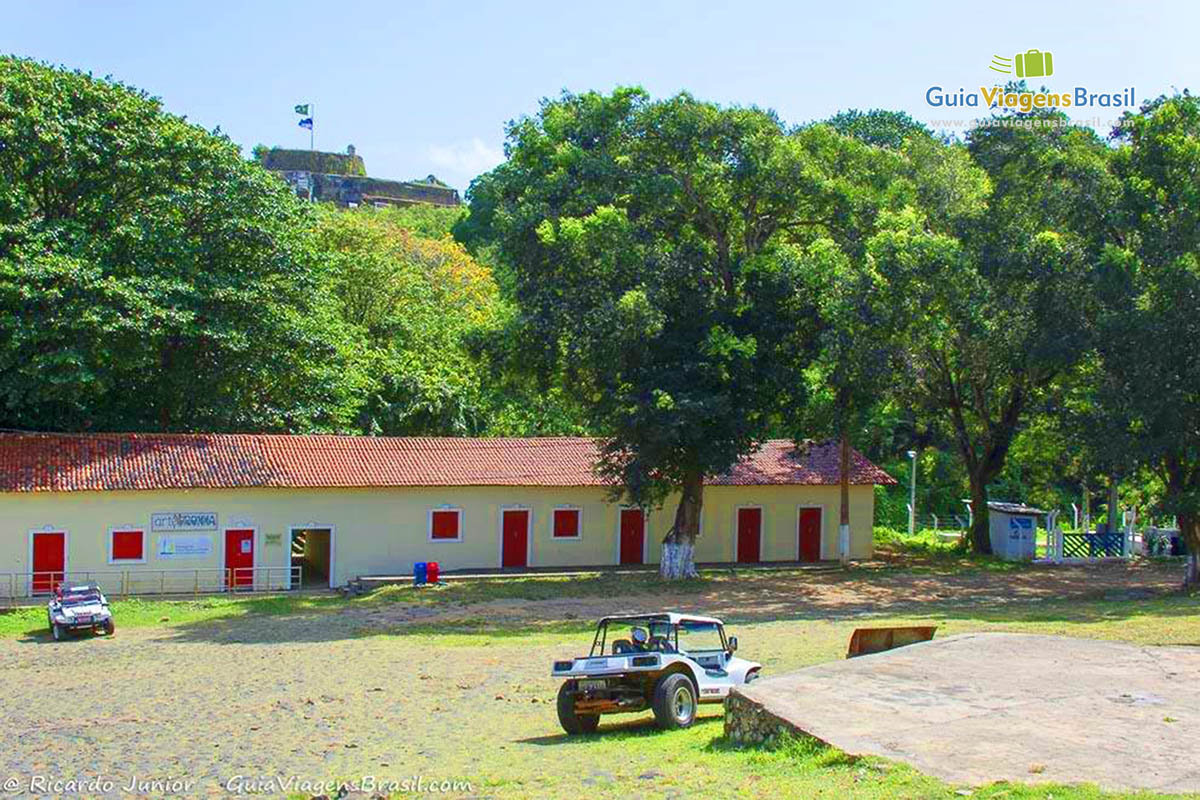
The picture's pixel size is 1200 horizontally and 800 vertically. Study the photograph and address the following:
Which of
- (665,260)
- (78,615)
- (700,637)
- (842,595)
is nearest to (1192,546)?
(842,595)

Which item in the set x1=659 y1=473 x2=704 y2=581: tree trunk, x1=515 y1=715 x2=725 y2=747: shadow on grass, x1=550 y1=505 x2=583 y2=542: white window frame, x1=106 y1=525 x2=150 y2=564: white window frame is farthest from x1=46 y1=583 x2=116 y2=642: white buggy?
x1=515 y1=715 x2=725 y2=747: shadow on grass

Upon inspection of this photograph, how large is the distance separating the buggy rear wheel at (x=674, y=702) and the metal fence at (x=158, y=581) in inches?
881

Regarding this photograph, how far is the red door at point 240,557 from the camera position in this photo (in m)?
35.8

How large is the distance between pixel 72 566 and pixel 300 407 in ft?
37.2

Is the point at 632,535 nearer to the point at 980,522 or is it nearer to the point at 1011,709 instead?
the point at 980,522

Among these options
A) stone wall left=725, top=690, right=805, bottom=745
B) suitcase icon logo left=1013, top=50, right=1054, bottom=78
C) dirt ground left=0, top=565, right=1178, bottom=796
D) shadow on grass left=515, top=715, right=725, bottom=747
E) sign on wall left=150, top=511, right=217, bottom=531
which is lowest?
dirt ground left=0, top=565, right=1178, bottom=796

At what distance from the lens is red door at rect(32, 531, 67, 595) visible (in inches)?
1329

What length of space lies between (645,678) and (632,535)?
25750 millimetres

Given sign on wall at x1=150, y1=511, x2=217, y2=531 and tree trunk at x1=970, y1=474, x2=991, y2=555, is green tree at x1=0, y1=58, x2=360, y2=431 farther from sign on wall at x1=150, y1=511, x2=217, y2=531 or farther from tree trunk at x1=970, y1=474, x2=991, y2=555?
tree trunk at x1=970, y1=474, x2=991, y2=555

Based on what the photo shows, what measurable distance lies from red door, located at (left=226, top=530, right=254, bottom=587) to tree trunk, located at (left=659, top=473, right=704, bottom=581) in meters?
12.0

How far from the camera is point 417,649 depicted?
83.1ft

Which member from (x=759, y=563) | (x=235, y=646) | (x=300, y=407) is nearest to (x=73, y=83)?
(x=300, y=407)

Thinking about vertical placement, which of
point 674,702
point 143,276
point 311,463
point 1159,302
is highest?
point 143,276

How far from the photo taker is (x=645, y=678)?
52.2 ft
